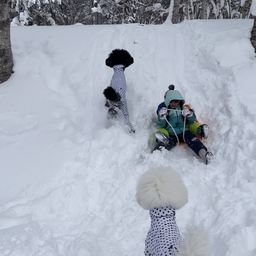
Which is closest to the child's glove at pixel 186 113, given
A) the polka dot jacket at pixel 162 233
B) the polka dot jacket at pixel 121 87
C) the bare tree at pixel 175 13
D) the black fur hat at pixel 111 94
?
the polka dot jacket at pixel 121 87

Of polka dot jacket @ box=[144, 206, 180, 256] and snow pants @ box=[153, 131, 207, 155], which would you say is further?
snow pants @ box=[153, 131, 207, 155]

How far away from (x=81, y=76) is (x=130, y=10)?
47.9ft

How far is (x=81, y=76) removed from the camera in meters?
5.92

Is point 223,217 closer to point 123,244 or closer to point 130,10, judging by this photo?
point 123,244

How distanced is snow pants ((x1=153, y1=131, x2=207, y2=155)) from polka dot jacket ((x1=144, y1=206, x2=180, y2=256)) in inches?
83.7

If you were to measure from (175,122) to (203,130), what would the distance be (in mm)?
534

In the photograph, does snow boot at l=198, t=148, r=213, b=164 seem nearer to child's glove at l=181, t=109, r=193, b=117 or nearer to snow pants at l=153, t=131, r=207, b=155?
snow pants at l=153, t=131, r=207, b=155

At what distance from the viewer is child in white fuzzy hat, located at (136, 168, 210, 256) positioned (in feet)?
6.38

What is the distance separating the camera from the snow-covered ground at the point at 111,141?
9.57 feet

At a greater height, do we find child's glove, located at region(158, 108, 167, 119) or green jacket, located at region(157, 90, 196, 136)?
child's glove, located at region(158, 108, 167, 119)

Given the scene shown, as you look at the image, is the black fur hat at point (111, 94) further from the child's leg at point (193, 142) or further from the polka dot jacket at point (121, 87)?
the child's leg at point (193, 142)

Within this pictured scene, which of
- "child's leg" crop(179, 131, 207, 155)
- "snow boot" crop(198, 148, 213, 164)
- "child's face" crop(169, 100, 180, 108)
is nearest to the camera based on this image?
"snow boot" crop(198, 148, 213, 164)

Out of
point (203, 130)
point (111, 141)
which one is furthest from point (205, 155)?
point (111, 141)

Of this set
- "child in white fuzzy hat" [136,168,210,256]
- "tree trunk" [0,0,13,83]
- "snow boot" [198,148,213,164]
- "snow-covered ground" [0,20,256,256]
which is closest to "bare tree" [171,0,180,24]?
"snow-covered ground" [0,20,256,256]
